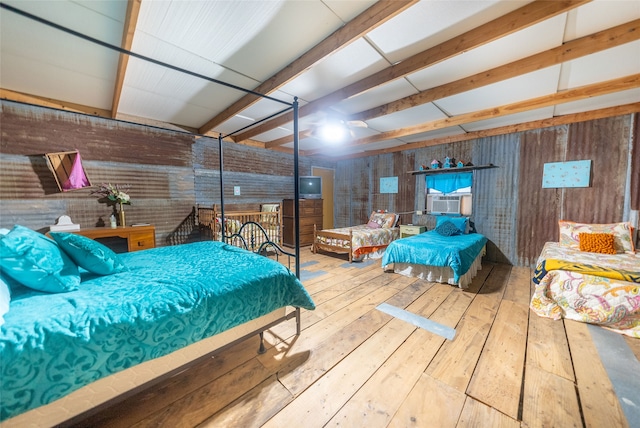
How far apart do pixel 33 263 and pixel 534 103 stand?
4760 mm

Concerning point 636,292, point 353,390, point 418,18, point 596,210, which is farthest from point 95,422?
point 596,210

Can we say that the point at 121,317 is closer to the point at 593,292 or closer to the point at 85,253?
the point at 85,253

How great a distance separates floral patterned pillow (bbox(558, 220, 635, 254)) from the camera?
302 centimetres

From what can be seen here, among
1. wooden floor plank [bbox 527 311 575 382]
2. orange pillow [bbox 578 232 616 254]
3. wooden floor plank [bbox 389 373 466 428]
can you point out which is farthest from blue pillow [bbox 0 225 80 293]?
orange pillow [bbox 578 232 616 254]

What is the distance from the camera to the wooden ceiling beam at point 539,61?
1.71 metres

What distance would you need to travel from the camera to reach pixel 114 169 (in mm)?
3486

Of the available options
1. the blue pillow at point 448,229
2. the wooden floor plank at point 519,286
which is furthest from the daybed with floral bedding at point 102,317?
the blue pillow at point 448,229

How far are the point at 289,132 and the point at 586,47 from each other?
372cm

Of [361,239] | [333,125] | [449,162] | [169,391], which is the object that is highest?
[333,125]

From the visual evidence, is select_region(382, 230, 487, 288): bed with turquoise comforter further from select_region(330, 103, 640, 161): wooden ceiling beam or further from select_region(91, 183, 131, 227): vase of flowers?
select_region(91, 183, 131, 227): vase of flowers

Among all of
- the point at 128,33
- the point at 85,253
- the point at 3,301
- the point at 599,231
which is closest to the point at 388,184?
the point at 599,231

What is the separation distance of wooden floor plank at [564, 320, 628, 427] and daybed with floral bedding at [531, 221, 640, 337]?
29cm

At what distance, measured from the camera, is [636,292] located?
206 cm

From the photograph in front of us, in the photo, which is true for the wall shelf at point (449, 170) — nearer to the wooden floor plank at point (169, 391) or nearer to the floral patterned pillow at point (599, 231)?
the floral patterned pillow at point (599, 231)
